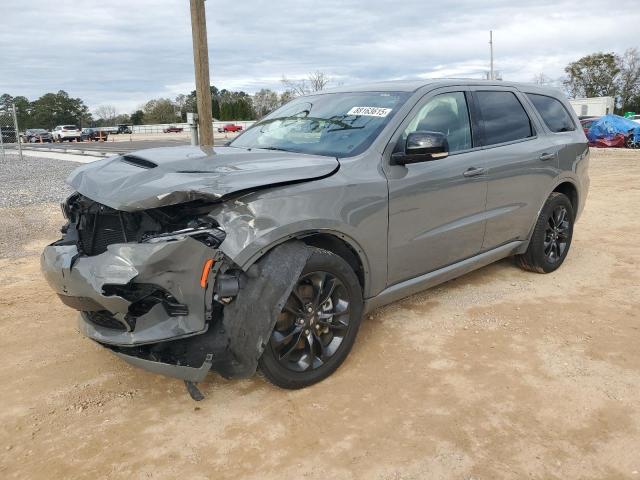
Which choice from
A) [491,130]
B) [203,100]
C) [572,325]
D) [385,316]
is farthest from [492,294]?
[203,100]

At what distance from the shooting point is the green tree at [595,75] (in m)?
53.5

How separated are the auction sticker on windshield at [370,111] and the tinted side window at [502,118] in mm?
1075

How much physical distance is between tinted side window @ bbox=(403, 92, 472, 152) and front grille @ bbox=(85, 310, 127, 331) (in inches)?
90.0

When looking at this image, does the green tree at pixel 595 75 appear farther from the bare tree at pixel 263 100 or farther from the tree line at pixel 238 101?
the bare tree at pixel 263 100

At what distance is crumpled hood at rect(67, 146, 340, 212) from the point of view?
8.87 ft

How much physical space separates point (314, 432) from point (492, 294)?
2.55 metres

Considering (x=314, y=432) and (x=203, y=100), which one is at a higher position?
(x=203, y=100)

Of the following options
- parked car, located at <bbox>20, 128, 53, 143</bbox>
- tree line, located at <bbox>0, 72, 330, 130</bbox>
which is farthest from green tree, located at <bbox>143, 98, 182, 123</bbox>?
Result: parked car, located at <bbox>20, 128, 53, 143</bbox>

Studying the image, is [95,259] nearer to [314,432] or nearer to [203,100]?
[314,432]

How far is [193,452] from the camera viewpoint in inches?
105

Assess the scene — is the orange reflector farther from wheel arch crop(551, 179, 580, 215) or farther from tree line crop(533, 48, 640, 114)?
tree line crop(533, 48, 640, 114)

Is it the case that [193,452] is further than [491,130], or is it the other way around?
[491,130]

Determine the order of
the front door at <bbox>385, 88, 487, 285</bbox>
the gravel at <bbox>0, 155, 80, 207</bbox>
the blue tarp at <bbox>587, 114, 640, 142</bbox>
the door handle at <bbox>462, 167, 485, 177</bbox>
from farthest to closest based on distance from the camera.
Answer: the blue tarp at <bbox>587, 114, 640, 142</bbox> < the gravel at <bbox>0, 155, 80, 207</bbox> < the door handle at <bbox>462, 167, 485, 177</bbox> < the front door at <bbox>385, 88, 487, 285</bbox>

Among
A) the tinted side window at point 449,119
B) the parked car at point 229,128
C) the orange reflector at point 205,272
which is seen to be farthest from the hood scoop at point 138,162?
the parked car at point 229,128
